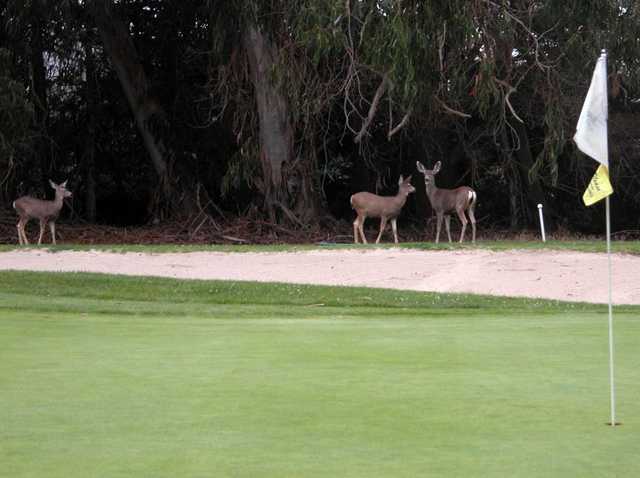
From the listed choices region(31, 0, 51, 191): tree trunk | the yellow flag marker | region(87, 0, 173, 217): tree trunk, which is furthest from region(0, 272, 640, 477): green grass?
region(31, 0, 51, 191): tree trunk

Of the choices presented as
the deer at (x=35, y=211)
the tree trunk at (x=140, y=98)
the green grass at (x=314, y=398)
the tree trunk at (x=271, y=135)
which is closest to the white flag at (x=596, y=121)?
the green grass at (x=314, y=398)

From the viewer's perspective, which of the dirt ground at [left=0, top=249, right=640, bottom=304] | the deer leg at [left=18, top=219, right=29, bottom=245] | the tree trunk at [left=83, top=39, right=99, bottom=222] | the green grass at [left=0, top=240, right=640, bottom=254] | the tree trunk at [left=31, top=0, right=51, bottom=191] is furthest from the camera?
the tree trunk at [left=83, top=39, right=99, bottom=222]

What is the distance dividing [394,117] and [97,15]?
23.0 ft

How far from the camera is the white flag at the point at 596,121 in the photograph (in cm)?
623

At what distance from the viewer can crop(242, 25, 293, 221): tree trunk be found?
2639 cm

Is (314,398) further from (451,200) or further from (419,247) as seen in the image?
(451,200)

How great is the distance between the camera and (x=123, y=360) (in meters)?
8.25

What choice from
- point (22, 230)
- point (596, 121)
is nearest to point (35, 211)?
point (22, 230)

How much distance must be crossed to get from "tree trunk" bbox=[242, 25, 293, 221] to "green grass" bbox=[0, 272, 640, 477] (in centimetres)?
1453

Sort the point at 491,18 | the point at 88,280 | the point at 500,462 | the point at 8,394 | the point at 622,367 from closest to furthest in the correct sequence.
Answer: the point at 500,462 < the point at 8,394 < the point at 622,367 < the point at 88,280 < the point at 491,18

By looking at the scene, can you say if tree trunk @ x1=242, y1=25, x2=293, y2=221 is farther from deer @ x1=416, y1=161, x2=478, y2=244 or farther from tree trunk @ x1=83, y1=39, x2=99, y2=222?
tree trunk @ x1=83, y1=39, x2=99, y2=222

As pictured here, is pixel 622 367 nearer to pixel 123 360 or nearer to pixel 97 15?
pixel 123 360

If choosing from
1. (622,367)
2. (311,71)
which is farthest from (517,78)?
(622,367)

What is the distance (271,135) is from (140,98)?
3719 mm
